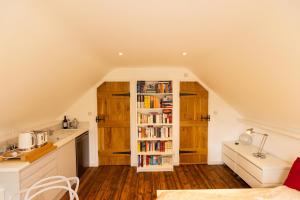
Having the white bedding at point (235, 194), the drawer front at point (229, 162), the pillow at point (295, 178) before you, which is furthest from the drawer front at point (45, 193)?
the drawer front at point (229, 162)

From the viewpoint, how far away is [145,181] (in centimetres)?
331

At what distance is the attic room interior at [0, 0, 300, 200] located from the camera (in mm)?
1461

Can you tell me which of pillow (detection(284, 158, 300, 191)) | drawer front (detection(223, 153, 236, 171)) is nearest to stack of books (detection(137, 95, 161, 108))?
drawer front (detection(223, 153, 236, 171))

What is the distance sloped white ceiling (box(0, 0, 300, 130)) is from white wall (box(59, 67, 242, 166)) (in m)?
1.10

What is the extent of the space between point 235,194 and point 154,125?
2.17 meters

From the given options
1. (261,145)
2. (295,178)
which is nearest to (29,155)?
(295,178)

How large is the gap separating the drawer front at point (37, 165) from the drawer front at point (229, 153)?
3109mm

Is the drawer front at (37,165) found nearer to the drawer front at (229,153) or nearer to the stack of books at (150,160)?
the stack of books at (150,160)

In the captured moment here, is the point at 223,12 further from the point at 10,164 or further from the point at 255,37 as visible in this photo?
the point at 10,164

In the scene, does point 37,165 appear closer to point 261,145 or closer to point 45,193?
point 45,193

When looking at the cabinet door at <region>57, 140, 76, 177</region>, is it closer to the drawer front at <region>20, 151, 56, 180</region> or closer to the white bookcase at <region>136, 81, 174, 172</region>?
the drawer front at <region>20, 151, 56, 180</region>

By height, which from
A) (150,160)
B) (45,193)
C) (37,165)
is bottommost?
(150,160)

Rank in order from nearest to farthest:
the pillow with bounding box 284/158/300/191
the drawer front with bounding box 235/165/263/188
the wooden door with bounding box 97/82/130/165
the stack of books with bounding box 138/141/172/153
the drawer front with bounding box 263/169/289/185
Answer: the pillow with bounding box 284/158/300/191 < the drawer front with bounding box 263/169/289/185 < the drawer front with bounding box 235/165/263/188 < the stack of books with bounding box 138/141/172/153 < the wooden door with bounding box 97/82/130/165

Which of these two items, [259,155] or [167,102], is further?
[167,102]
